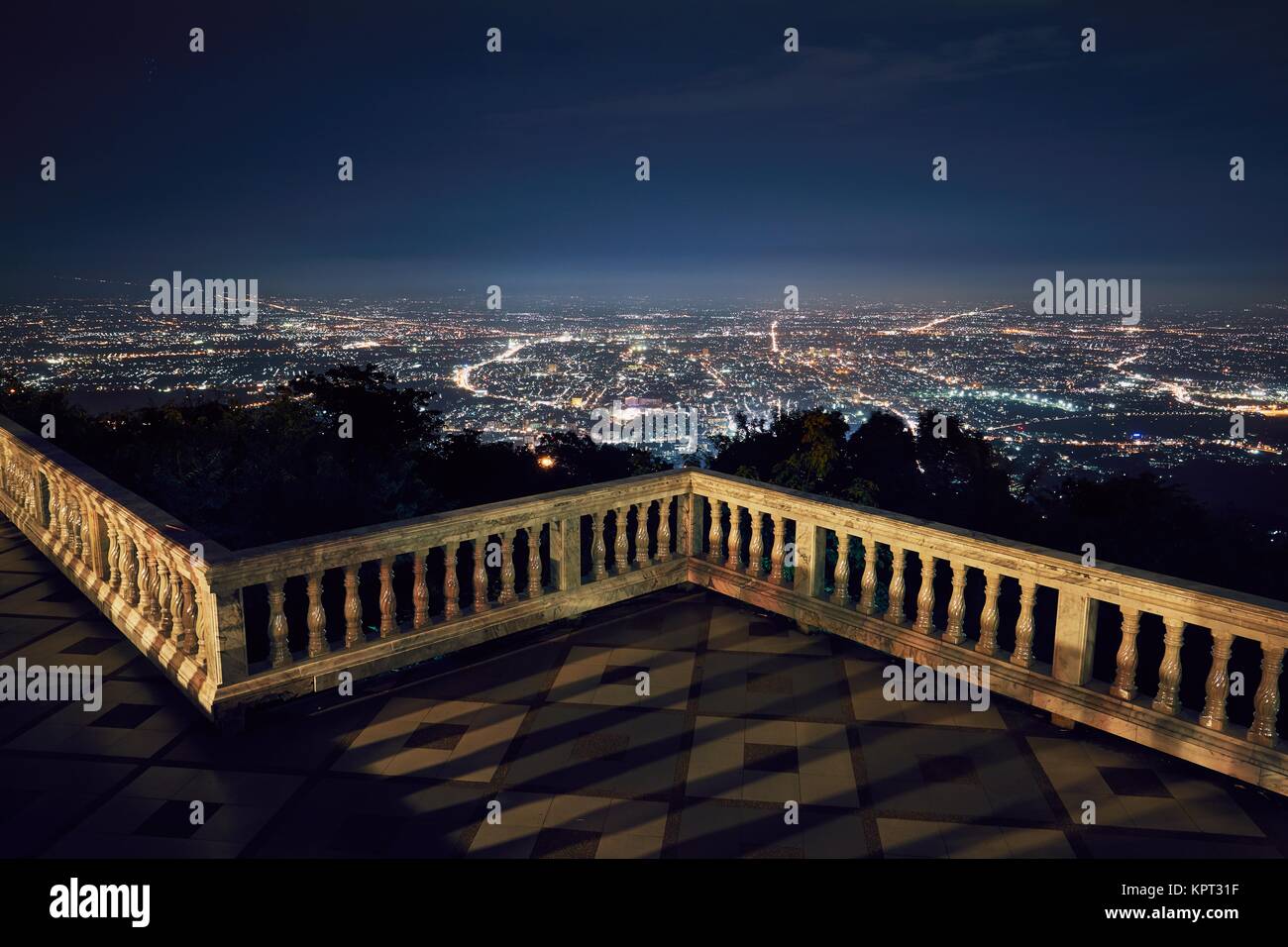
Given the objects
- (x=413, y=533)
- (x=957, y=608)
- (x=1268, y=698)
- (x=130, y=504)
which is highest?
(x=130, y=504)

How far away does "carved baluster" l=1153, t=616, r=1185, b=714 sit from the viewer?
378 centimetres

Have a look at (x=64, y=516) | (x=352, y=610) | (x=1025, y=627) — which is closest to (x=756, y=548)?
(x=1025, y=627)

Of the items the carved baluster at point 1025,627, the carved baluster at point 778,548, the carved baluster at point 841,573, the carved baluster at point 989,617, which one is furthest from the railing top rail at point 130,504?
the carved baluster at point 1025,627

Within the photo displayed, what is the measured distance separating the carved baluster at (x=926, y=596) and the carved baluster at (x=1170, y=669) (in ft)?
3.96

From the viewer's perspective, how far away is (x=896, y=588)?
4957 millimetres

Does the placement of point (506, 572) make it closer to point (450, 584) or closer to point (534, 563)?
point (534, 563)

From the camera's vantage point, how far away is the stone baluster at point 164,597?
15.0 ft

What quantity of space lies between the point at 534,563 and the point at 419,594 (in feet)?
2.77

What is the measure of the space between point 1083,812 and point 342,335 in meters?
31.2

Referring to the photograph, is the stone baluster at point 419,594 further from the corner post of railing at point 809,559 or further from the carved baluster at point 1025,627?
the carved baluster at point 1025,627

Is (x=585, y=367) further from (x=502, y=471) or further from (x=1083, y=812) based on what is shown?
(x=1083, y=812)

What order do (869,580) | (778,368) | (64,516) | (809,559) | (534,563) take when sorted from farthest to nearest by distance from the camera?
(778,368) → (64,516) → (809,559) → (534,563) → (869,580)
